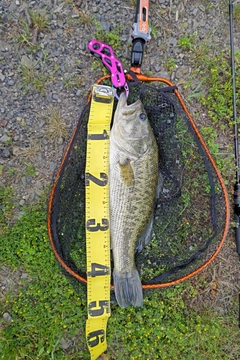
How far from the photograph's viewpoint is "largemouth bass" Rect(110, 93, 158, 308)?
116 inches

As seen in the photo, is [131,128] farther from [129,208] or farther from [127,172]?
[129,208]

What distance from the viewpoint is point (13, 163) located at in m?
3.41

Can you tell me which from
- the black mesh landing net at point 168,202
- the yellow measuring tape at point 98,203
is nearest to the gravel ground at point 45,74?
the black mesh landing net at point 168,202

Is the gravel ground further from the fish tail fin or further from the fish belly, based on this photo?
the fish tail fin

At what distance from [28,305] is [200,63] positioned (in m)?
3.30

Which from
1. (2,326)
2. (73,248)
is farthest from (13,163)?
(2,326)

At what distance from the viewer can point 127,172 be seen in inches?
117

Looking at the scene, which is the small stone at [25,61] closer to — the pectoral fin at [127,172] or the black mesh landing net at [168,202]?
the black mesh landing net at [168,202]

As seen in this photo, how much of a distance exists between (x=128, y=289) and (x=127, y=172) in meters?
1.18

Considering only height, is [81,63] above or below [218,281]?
above

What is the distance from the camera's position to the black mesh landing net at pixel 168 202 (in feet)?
10.6

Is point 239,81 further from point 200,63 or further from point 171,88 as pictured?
point 171,88

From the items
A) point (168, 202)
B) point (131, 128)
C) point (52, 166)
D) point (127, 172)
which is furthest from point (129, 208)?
point (52, 166)

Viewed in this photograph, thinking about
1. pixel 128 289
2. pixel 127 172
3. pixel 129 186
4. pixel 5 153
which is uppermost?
pixel 5 153
